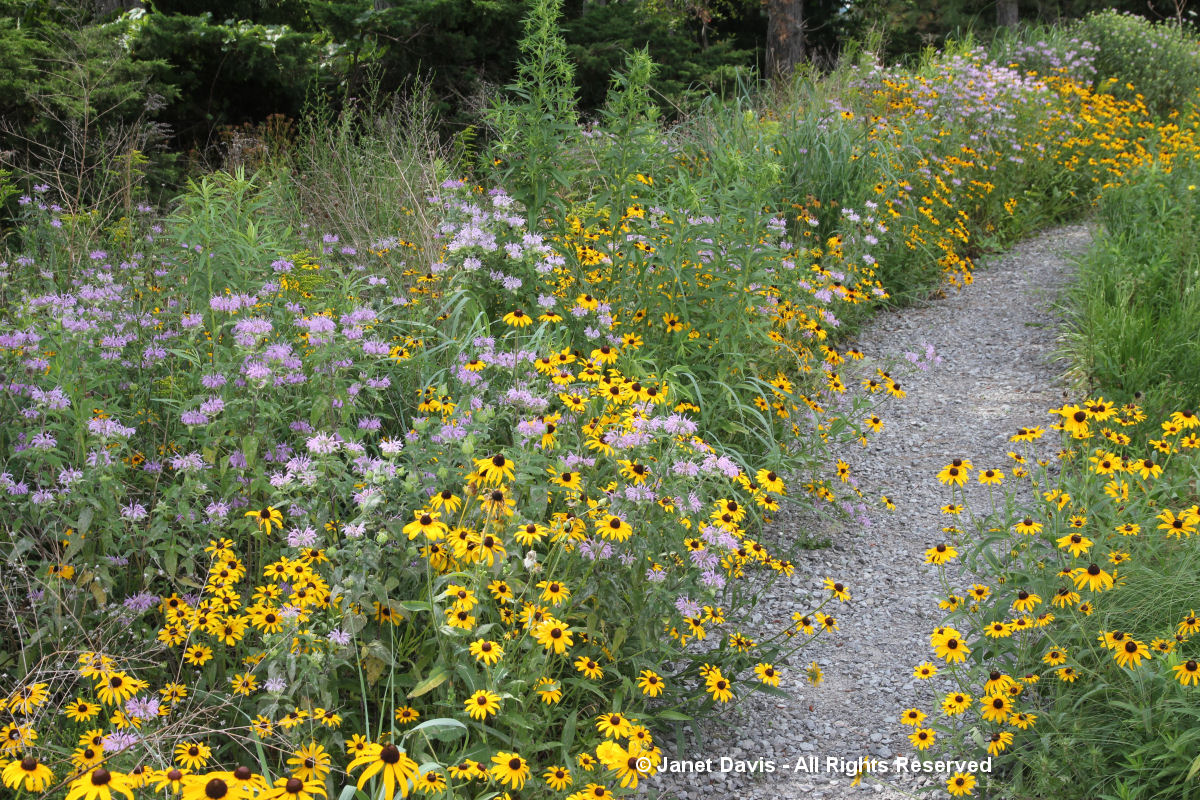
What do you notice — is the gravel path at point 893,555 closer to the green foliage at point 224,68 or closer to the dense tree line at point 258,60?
the dense tree line at point 258,60

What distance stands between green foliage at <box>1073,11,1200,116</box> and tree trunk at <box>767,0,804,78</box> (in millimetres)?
3292

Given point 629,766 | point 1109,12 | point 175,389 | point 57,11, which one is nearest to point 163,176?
point 57,11

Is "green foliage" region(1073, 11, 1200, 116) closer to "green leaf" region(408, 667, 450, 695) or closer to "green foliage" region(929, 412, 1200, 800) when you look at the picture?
"green foliage" region(929, 412, 1200, 800)

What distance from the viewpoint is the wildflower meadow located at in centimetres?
208

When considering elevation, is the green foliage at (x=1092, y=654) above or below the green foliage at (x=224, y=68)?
below

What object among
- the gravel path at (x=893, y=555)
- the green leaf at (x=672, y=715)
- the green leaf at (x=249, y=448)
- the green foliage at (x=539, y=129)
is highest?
the green foliage at (x=539, y=129)

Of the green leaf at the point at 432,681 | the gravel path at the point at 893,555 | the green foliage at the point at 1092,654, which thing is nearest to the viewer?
the green leaf at the point at 432,681

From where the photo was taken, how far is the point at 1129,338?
173 inches

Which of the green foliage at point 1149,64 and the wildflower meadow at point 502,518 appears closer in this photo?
the wildflower meadow at point 502,518

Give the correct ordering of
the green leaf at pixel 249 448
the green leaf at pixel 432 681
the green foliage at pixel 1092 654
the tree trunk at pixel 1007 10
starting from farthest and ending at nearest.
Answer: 1. the tree trunk at pixel 1007 10
2. the green leaf at pixel 249 448
3. the green foliage at pixel 1092 654
4. the green leaf at pixel 432 681

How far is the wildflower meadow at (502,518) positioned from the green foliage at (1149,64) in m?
7.45

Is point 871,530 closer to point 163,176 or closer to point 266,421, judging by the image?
point 266,421

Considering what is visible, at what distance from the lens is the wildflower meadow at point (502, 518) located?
2080 mm

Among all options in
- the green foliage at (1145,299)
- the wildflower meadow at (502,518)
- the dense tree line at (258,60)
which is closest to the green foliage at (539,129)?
the wildflower meadow at (502,518)
